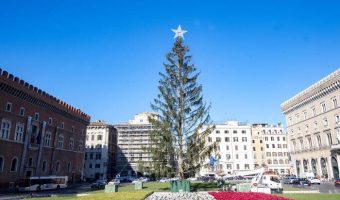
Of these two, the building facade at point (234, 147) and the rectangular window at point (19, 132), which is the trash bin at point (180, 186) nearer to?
the rectangular window at point (19, 132)

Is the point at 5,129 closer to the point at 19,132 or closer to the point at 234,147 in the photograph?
the point at 19,132

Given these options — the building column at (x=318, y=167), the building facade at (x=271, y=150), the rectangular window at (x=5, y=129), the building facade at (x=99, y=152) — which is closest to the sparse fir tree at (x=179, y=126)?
the rectangular window at (x=5, y=129)

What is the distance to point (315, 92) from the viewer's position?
58688 millimetres

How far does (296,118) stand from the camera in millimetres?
68812

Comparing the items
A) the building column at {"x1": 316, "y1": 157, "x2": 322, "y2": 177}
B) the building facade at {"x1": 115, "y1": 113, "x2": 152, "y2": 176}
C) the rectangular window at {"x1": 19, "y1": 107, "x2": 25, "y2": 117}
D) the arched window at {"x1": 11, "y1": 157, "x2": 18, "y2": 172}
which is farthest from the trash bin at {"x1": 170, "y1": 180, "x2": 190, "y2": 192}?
the building facade at {"x1": 115, "y1": 113, "x2": 152, "y2": 176}

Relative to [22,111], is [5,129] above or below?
below

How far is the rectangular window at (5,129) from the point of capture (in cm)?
3944

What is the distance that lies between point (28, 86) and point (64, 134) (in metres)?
14.6

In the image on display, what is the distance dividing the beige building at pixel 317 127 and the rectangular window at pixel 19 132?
2082 inches

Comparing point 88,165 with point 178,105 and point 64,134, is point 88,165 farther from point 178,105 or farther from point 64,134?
point 178,105

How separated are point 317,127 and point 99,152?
59.2 meters

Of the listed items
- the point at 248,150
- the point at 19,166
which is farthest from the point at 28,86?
the point at 248,150

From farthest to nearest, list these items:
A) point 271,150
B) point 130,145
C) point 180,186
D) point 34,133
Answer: point 271,150
point 130,145
point 34,133
point 180,186

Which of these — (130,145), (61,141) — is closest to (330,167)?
(61,141)
